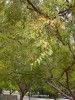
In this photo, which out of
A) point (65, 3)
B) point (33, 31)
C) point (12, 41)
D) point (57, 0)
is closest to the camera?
point (33, 31)

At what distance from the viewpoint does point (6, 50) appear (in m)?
10.4

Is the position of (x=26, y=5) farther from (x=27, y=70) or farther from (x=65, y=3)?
(x=27, y=70)

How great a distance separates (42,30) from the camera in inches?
209

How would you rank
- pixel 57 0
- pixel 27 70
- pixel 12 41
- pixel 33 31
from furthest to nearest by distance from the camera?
pixel 27 70 < pixel 12 41 < pixel 57 0 < pixel 33 31

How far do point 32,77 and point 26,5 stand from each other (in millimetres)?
6649

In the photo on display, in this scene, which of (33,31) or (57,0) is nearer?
(33,31)

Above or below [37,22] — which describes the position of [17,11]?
above

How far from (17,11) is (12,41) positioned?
3704mm

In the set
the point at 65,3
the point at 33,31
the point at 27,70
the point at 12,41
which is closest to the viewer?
the point at 33,31

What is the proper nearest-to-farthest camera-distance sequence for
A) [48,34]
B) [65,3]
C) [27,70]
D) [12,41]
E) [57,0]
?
[48,34], [57,0], [65,3], [12,41], [27,70]

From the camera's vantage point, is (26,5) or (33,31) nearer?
(33,31)

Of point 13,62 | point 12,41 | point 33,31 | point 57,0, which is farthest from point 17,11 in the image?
point 13,62

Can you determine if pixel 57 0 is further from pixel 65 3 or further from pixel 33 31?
pixel 33 31

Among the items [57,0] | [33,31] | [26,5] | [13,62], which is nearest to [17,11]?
[26,5]
